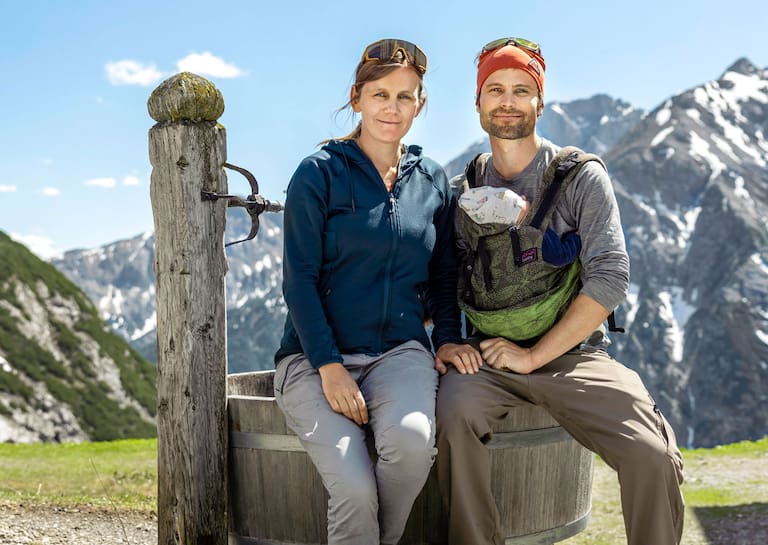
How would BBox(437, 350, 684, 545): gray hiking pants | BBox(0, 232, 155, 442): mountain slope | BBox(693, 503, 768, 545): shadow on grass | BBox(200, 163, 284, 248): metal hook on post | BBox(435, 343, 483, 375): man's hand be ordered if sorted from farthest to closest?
BBox(0, 232, 155, 442): mountain slope < BBox(693, 503, 768, 545): shadow on grass < BBox(200, 163, 284, 248): metal hook on post < BBox(435, 343, 483, 375): man's hand < BBox(437, 350, 684, 545): gray hiking pants

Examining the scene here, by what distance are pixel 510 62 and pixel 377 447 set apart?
277 cm

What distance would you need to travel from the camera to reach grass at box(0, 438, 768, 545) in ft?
31.1

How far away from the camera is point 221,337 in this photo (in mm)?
6008

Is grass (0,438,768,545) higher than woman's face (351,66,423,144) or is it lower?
lower

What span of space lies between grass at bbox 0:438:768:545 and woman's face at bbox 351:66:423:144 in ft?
14.3

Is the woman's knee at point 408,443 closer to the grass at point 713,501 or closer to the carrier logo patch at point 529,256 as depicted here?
the carrier logo patch at point 529,256

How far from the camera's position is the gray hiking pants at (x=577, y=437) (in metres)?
4.90

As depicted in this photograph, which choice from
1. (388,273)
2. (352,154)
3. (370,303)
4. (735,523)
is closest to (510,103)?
(352,154)

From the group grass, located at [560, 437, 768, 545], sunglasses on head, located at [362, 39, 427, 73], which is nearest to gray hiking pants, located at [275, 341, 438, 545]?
sunglasses on head, located at [362, 39, 427, 73]

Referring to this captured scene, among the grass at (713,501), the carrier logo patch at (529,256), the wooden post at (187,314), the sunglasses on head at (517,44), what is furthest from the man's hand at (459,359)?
the grass at (713,501)

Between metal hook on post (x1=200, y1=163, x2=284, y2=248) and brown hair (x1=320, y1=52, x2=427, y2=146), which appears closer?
brown hair (x1=320, y1=52, x2=427, y2=146)

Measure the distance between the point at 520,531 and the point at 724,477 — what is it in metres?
8.74

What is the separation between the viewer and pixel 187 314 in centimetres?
577

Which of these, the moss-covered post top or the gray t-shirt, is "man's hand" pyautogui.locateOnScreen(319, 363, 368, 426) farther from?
the moss-covered post top
